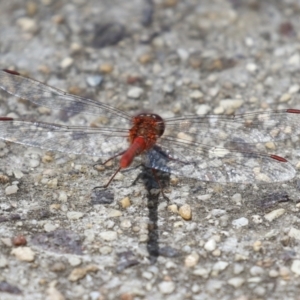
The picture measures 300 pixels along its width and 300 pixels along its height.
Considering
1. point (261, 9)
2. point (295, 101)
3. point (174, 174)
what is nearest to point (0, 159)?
point (174, 174)

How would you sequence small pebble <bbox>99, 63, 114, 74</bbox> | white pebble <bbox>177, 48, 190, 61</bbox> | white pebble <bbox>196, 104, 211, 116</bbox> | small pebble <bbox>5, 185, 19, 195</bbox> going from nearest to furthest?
small pebble <bbox>5, 185, 19, 195</bbox>
white pebble <bbox>196, 104, 211, 116</bbox>
small pebble <bbox>99, 63, 114, 74</bbox>
white pebble <bbox>177, 48, 190, 61</bbox>

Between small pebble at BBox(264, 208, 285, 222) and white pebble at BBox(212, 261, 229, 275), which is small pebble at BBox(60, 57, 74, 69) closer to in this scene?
small pebble at BBox(264, 208, 285, 222)

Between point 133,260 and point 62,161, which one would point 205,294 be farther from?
point 62,161

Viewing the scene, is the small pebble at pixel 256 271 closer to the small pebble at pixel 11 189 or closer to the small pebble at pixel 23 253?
the small pebble at pixel 23 253

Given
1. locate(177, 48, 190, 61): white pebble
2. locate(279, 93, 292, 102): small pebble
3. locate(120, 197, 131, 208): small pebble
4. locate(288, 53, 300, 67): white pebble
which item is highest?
locate(288, 53, 300, 67): white pebble

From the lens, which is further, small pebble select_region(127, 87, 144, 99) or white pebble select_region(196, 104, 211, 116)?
small pebble select_region(127, 87, 144, 99)

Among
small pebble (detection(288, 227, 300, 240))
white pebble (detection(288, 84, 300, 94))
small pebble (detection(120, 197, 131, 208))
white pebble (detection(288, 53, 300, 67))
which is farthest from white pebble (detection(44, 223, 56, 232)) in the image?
white pebble (detection(288, 53, 300, 67))

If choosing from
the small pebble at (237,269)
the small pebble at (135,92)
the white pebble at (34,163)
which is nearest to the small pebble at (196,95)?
the small pebble at (135,92)
